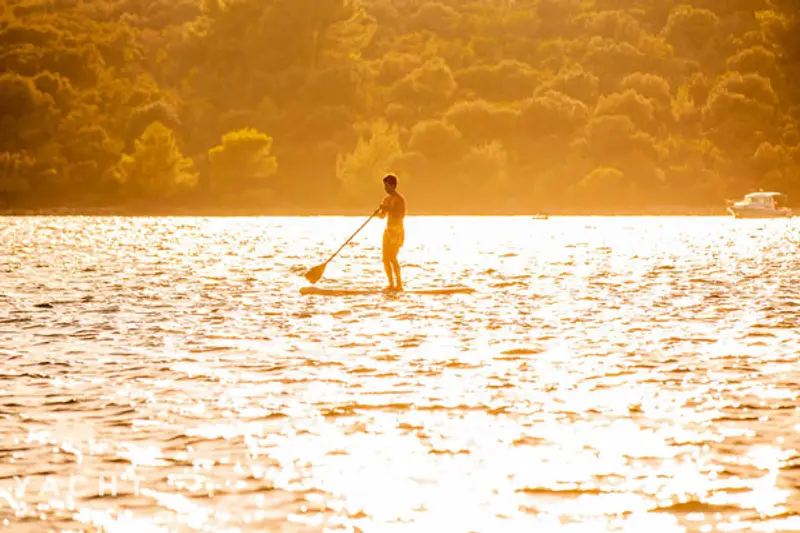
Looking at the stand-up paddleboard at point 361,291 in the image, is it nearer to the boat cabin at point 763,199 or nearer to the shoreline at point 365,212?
the boat cabin at point 763,199

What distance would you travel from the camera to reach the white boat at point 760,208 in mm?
92438

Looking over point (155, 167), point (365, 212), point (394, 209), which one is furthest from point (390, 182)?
point (365, 212)

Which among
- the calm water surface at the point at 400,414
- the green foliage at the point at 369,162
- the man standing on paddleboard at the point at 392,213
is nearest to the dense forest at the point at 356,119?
the green foliage at the point at 369,162

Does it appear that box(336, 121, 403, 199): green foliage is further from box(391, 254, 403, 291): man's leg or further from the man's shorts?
the man's shorts

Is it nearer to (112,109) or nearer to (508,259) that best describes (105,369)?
(508,259)

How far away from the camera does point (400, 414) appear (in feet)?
32.1

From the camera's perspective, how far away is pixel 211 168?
341 feet

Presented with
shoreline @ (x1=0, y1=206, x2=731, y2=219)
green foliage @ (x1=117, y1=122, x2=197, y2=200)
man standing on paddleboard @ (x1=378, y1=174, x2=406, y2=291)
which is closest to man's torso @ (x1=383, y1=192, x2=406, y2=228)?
man standing on paddleboard @ (x1=378, y1=174, x2=406, y2=291)

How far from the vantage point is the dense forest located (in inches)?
3991

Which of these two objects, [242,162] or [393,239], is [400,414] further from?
[242,162]

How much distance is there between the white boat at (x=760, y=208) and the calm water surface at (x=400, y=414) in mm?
73288

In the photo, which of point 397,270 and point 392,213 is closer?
point 392,213

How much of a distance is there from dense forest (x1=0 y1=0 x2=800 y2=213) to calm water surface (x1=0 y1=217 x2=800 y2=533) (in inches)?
3194

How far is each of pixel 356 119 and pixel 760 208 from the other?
37.5 m
